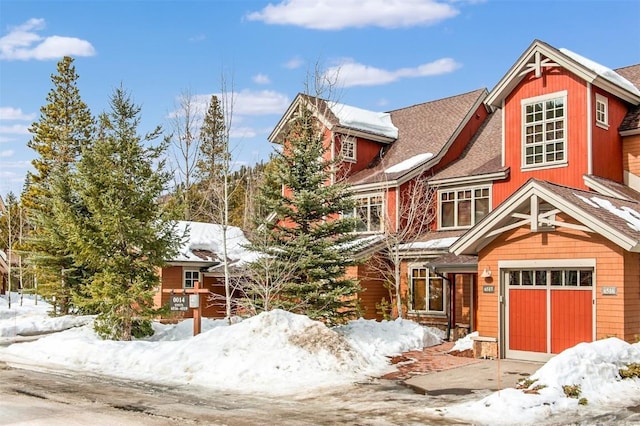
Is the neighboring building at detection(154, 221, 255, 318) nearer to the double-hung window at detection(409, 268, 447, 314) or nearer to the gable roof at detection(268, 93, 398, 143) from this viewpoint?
the gable roof at detection(268, 93, 398, 143)

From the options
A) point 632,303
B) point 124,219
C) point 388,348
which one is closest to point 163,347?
point 124,219

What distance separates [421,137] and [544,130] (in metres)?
7.52

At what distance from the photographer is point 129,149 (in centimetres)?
1923

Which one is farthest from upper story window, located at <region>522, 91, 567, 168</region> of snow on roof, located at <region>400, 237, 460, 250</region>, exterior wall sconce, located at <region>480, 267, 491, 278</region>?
exterior wall sconce, located at <region>480, 267, 491, 278</region>

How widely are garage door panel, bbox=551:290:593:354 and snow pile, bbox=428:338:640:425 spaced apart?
6.86ft

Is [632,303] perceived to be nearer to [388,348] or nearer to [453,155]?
[388,348]

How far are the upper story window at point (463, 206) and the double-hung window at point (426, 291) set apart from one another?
2.47 meters

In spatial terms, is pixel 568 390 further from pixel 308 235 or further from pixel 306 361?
pixel 308 235

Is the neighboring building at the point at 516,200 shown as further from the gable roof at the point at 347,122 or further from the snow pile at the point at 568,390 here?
the snow pile at the point at 568,390

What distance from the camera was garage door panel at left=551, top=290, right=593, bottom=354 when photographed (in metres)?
15.5

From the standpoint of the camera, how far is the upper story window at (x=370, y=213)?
26.3 m

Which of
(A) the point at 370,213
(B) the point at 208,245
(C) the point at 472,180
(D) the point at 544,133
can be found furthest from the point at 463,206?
(B) the point at 208,245

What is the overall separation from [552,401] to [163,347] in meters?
9.86

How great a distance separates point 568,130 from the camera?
70.6ft
